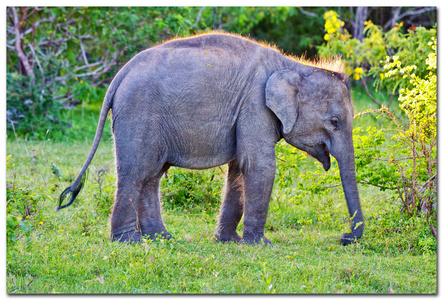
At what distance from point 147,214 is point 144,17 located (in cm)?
676

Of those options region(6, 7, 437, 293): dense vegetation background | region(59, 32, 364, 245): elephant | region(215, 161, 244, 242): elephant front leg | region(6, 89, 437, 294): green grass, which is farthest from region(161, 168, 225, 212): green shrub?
region(59, 32, 364, 245): elephant

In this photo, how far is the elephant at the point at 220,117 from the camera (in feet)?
18.2

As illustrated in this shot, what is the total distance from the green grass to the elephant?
37 cm

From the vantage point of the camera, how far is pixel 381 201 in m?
7.42

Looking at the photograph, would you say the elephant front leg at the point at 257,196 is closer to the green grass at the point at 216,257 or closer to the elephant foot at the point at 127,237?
the green grass at the point at 216,257

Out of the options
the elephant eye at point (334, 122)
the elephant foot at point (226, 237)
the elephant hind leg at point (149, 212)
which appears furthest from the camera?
the elephant foot at point (226, 237)

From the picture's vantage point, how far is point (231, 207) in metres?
6.14

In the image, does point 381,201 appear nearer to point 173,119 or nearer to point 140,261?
point 173,119

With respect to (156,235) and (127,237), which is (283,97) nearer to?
(156,235)

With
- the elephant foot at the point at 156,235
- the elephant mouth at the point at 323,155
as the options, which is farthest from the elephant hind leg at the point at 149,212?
the elephant mouth at the point at 323,155

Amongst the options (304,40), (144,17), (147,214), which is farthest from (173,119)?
(304,40)

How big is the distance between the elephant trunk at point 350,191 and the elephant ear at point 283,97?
2.05ft

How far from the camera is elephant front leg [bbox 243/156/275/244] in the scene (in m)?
5.61

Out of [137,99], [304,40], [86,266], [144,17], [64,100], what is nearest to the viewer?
[86,266]
